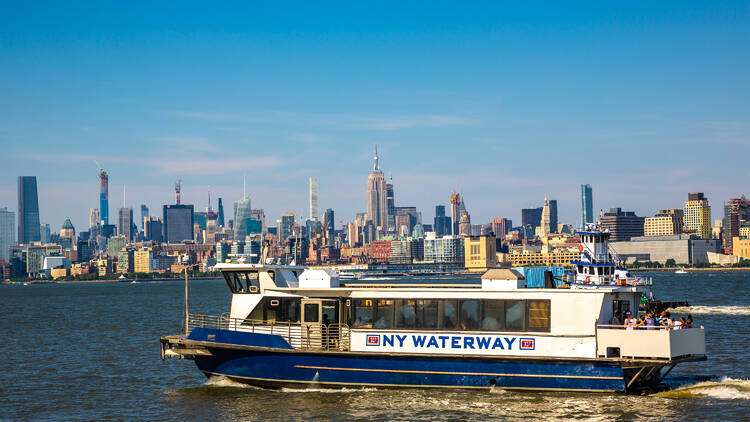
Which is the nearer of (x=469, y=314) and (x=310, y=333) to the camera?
(x=469, y=314)

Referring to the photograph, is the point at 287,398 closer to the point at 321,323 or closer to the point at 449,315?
the point at 321,323

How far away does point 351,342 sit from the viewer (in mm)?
24453

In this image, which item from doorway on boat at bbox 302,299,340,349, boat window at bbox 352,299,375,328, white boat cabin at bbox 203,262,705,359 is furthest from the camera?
doorway on boat at bbox 302,299,340,349

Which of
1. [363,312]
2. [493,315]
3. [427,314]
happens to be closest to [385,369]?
[363,312]

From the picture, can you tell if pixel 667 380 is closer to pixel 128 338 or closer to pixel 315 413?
pixel 315 413

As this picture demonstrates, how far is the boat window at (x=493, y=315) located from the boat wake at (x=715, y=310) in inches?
1574

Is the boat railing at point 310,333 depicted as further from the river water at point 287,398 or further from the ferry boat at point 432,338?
the river water at point 287,398

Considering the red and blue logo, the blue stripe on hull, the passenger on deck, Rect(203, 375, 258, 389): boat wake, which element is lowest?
Rect(203, 375, 258, 389): boat wake

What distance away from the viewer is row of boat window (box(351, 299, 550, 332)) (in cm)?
2339

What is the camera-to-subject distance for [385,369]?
23.9 metres

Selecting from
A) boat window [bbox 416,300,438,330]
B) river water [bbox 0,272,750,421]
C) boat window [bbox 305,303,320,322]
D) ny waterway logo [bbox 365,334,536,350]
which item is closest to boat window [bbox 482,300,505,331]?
ny waterway logo [bbox 365,334,536,350]

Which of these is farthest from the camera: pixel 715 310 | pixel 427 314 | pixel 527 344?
pixel 715 310

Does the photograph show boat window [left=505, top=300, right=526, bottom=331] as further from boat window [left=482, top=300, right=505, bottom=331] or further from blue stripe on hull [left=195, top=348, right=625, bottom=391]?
blue stripe on hull [left=195, top=348, right=625, bottom=391]

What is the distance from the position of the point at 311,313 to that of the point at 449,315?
12.5 feet
